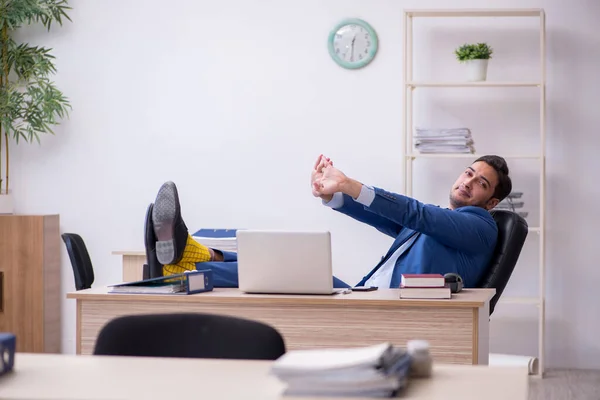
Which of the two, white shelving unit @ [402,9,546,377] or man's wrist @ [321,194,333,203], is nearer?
man's wrist @ [321,194,333,203]

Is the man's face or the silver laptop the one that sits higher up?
the man's face

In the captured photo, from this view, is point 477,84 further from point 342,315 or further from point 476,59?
point 342,315

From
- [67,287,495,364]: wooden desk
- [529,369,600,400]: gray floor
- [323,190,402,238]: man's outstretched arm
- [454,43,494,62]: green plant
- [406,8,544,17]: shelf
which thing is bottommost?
[529,369,600,400]: gray floor

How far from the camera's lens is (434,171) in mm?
5332

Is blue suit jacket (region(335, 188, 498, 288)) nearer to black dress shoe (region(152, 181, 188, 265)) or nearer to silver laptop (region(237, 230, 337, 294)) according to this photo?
silver laptop (region(237, 230, 337, 294))

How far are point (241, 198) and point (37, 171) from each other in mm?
1387

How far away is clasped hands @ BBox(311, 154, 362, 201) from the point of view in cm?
340

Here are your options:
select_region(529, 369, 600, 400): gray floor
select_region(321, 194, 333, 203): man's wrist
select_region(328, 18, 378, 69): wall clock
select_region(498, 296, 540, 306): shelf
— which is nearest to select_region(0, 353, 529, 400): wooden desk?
select_region(321, 194, 333, 203): man's wrist

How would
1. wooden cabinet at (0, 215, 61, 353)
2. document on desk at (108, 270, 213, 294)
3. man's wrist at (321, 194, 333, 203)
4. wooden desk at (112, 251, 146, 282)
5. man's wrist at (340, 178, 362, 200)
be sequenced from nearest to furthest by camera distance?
document on desk at (108, 270, 213, 294) < man's wrist at (340, 178, 362, 200) < man's wrist at (321, 194, 333, 203) < wooden desk at (112, 251, 146, 282) < wooden cabinet at (0, 215, 61, 353)

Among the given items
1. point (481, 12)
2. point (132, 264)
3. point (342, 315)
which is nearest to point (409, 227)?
point (342, 315)

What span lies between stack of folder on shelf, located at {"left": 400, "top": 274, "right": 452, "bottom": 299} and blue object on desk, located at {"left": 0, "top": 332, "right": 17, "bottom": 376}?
1.62 m

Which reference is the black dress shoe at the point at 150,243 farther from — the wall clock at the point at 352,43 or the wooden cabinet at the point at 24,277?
the wall clock at the point at 352,43

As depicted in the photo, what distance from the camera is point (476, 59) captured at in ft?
16.4

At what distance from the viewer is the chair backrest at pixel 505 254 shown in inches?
137
